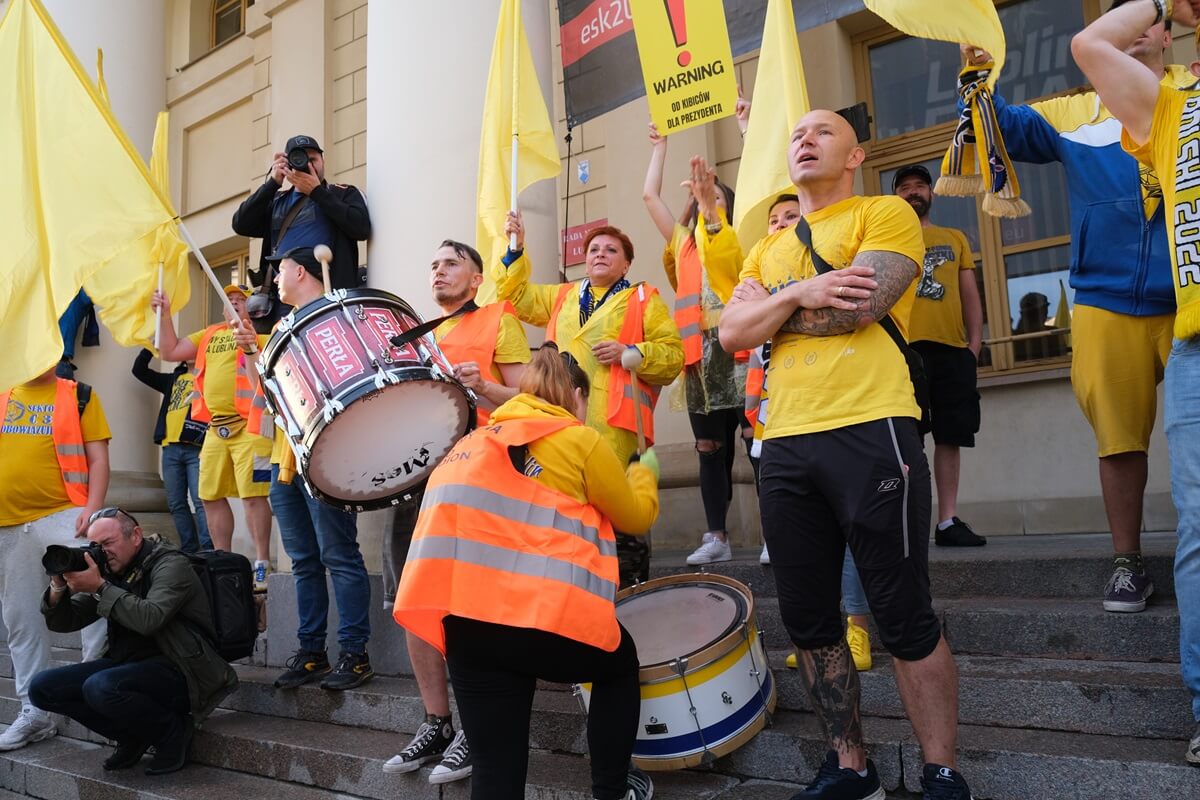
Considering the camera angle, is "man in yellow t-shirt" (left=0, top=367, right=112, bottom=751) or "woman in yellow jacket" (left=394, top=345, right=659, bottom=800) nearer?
"woman in yellow jacket" (left=394, top=345, right=659, bottom=800)

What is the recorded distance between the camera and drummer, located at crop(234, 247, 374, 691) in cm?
486

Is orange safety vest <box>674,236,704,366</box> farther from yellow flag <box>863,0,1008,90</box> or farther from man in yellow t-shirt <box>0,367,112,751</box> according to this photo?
man in yellow t-shirt <box>0,367,112,751</box>

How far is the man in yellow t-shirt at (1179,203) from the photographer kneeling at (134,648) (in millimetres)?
4441

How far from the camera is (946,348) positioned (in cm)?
524

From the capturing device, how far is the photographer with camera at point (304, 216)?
567 centimetres

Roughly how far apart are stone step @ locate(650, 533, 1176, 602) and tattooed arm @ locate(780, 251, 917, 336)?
1.79 metres

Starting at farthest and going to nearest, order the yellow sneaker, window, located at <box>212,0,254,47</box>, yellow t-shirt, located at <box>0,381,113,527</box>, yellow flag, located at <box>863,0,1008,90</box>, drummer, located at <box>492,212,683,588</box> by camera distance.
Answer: window, located at <box>212,0,254,47</box>, yellow t-shirt, located at <box>0,381,113,527</box>, drummer, located at <box>492,212,683,588</box>, the yellow sneaker, yellow flag, located at <box>863,0,1008,90</box>

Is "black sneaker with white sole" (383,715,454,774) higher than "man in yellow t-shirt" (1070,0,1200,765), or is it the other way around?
"man in yellow t-shirt" (1070,0,1200,765)

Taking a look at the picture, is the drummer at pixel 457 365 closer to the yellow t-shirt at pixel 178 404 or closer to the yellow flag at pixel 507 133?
the yellow flag at pixel 507 133

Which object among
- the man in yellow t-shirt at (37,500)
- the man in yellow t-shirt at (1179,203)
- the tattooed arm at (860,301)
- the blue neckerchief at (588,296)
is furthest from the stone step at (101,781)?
the man in yellow t-shirt at (1179,203)

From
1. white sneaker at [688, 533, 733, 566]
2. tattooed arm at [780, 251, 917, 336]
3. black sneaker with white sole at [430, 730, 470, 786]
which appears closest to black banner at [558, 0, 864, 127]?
white sneaker at [688, 533, 733, 566]

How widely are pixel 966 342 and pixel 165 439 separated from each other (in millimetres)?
6615

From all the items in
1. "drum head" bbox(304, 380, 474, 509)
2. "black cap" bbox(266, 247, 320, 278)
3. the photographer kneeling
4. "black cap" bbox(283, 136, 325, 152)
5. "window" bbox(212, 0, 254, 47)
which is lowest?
the photographer kneeling

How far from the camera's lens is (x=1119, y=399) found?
360cm
